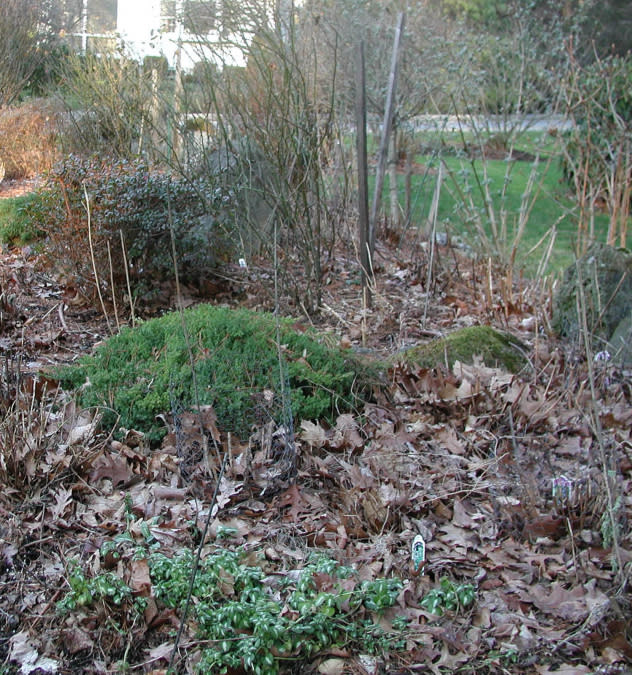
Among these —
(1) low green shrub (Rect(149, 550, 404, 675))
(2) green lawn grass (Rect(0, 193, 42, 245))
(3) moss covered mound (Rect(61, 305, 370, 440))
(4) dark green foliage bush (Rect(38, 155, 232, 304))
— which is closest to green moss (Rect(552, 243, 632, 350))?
(3) moss covered mound (Rect(61, 305, 370, 440))

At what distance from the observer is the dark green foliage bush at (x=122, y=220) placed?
18.4 feet

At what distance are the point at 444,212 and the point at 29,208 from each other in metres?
7.28

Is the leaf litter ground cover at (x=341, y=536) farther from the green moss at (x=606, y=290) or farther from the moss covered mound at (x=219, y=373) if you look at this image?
the green moss at (x=606, y=290)

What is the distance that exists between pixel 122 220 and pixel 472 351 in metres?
2.74

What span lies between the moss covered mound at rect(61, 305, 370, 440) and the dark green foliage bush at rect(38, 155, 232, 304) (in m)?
1.52

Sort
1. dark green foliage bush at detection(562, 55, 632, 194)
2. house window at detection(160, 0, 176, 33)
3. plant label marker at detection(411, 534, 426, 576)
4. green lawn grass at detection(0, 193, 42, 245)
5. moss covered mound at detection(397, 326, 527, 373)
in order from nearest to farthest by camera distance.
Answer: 1. plant label marker at detection(411, 534, 426, 576)
2. moss covered mound at detection(397, 326, 527, 373)
3. dark green foliage bush at detection(562, 55, 632, 194)
4. green lawn grass at detection(0, 193, 42, 245)
5. house window at detection(160, 0, 176, 33)

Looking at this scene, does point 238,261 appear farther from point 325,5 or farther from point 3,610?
point 325,5

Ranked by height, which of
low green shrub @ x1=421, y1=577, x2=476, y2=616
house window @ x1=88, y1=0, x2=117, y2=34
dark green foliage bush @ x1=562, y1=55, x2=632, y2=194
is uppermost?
house window @ x1=88, y1=0, x2=117, y2=34

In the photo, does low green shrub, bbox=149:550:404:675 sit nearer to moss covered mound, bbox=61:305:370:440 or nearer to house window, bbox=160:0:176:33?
moss covered mound, bbox=61:305:370:440

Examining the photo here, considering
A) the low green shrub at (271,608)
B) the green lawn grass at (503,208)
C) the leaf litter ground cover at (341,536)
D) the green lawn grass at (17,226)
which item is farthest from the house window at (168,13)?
the low green shrub at (271,608)

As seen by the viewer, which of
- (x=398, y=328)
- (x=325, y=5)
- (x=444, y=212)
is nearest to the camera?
(x=398, y=328)

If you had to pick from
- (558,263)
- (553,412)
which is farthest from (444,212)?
(553,412)

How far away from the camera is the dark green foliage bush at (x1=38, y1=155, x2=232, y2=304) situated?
221 inches

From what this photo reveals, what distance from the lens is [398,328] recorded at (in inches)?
220
